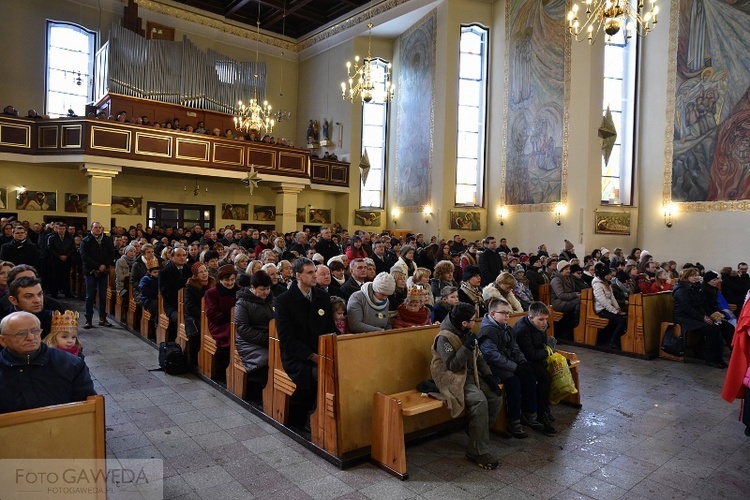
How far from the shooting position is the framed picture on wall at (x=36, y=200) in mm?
13977

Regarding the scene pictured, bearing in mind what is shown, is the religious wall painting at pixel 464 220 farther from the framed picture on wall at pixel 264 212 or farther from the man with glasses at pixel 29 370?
the man with glasses at pixel 29 370

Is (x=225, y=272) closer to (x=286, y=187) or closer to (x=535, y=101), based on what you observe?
(x=286, y=187)

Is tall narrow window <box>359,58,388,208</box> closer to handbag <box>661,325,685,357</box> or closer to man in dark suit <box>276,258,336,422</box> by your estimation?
handbag <box>661,325,685,357</box>

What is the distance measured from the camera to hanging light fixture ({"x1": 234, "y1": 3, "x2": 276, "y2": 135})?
14.4m

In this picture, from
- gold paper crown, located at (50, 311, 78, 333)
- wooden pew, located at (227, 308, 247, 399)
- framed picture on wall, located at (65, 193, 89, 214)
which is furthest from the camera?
framed picture on wall, located at (65, 193, 89, 214)

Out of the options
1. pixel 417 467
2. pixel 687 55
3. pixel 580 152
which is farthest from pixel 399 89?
pixel 417 467

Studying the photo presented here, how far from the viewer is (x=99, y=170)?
13.1 meters

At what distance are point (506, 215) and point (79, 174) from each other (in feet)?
44.8

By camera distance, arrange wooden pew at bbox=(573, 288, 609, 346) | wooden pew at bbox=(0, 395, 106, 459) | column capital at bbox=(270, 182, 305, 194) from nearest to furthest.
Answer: wooden pew at bbox=(0, 395, 106, 459)
wooden pew at bbox=(573, 288, 609, 346)
column capital at bbox=(270, 182, 305, 194)

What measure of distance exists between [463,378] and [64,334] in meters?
2.99

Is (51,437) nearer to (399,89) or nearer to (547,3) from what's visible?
(547,3)

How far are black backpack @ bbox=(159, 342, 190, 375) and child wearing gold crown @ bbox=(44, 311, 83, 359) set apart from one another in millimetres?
2203

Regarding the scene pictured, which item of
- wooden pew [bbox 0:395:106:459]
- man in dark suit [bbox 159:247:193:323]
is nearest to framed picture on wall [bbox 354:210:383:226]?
man in dark suit [bbox 159:247:193:323]

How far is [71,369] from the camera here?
2.91m
